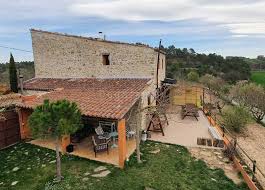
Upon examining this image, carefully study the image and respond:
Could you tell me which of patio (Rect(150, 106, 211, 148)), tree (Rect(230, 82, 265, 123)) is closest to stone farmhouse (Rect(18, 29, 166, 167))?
patio (Rect(150, 106, 211, 148))

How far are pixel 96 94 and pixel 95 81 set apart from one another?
376 centimetres

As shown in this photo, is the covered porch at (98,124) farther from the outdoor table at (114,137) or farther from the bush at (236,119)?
the bush at (236,119)

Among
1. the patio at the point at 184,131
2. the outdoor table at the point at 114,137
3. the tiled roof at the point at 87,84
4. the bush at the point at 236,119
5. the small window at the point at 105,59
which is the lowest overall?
the bush at the point at 236,119

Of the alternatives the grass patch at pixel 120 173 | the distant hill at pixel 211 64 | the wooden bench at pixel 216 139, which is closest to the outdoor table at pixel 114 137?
the grass patch at pixel 120 173

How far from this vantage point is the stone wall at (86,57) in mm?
17859

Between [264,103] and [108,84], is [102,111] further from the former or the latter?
[264,103]

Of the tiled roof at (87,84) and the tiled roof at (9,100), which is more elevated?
the tiled roof at (87,84)

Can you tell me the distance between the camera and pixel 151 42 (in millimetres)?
18609

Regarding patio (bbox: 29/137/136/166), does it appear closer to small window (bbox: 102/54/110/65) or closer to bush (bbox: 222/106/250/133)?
small window (bbox: 102/54/110/65)

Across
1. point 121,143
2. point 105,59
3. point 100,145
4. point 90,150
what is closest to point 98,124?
point 90,150

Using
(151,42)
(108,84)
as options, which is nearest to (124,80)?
(108,84)

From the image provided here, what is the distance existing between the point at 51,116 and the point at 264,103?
1090 inches

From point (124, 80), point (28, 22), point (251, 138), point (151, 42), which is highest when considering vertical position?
point (28, 22)

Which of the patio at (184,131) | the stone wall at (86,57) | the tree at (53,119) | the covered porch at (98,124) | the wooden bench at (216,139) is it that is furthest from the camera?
the stone wall at (86,57)
